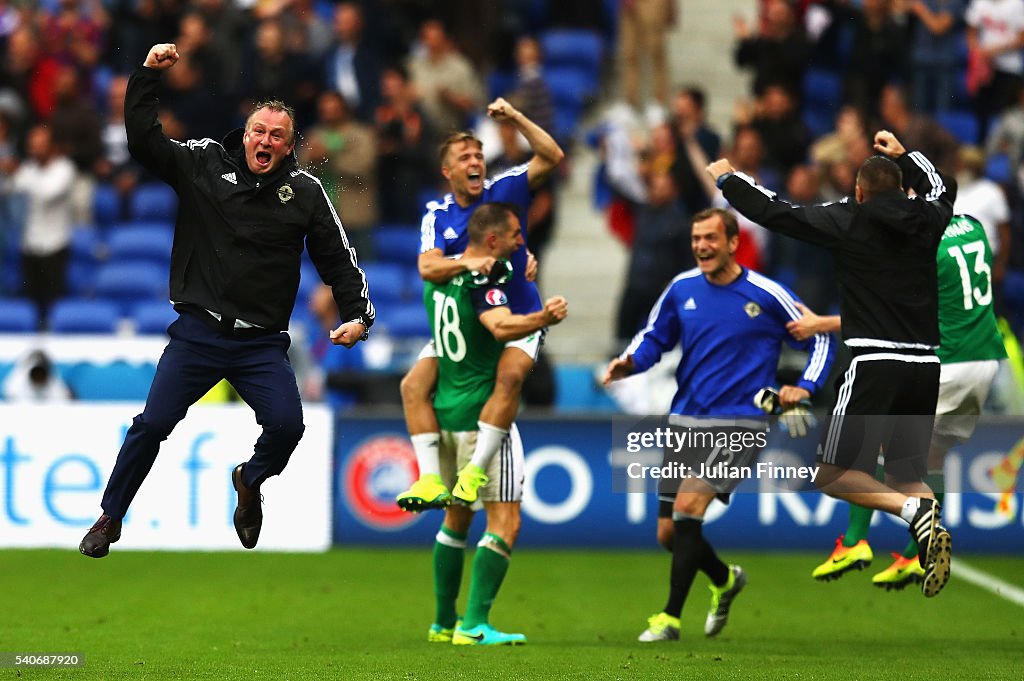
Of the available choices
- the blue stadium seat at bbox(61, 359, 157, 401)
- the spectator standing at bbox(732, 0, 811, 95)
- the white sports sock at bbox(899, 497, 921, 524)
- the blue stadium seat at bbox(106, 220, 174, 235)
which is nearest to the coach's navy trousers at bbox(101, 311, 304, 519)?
the white sports sock at bbox(899, 497, 921, 524)

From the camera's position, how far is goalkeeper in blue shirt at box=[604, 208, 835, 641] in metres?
10.3

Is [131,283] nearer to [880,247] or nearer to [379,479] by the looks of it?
[379,479]

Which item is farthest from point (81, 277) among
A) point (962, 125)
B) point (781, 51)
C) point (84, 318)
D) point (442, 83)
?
point (962, 125)

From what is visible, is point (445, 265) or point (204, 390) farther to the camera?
point (445, 265)

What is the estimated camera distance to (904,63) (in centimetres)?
1812

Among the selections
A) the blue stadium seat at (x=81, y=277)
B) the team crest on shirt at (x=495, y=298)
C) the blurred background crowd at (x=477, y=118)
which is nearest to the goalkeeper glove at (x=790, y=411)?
the team crest on shirt at (x=495, y=298)

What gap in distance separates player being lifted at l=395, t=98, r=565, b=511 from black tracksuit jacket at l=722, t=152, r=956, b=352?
4.08ft

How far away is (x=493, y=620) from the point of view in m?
11.4

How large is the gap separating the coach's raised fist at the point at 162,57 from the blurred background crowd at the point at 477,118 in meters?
7.11

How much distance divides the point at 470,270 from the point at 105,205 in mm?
10445

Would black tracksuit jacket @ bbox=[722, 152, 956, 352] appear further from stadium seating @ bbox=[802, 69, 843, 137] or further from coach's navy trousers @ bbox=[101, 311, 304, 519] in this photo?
stadium seating @ bbox=[802, 69, 843, 137]

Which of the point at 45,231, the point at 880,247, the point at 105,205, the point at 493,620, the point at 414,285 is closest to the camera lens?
the point at 880,247

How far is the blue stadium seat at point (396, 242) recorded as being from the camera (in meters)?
18.3

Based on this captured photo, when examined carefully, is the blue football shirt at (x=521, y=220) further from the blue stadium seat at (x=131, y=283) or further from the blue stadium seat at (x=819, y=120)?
the blue stadium seat at (x=819, y=120)
